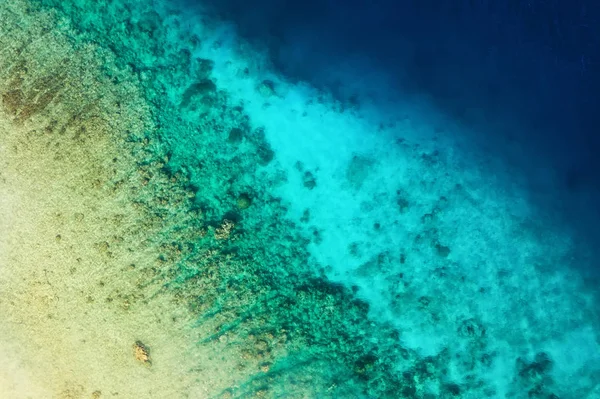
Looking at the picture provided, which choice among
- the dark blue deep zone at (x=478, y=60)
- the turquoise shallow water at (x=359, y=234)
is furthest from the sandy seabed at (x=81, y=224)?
the dark blue deep zone at (x=478, y=60)

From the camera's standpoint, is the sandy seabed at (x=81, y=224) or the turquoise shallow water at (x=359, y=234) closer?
the sandy seabed at (x=81, y=224)

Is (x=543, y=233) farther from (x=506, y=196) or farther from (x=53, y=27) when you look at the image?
(x=53, y=27)

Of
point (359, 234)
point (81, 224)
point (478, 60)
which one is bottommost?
point (81, 224)

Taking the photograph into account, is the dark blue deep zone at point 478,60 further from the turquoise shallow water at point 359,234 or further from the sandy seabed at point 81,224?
the sandy seabed at point 81,224

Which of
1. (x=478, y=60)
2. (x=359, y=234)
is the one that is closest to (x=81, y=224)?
(x=359, y=234)

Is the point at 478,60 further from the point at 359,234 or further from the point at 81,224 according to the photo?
the point at 81,224

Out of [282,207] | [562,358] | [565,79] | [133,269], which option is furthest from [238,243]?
[565,79]
